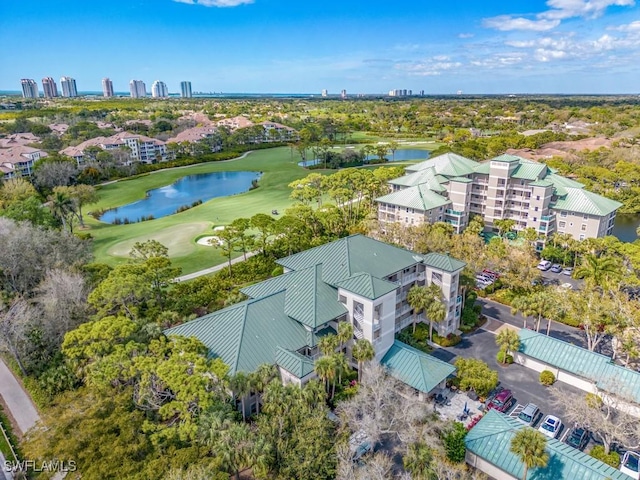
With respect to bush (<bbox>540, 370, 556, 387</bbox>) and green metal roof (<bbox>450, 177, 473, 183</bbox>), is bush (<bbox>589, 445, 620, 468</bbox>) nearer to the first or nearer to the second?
bush (<bbox>540, 370, 556, 387</bbox>)

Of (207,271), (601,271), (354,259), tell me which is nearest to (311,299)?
(354,259)

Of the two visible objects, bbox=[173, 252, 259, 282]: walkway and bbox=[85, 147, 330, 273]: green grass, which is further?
bbox=[85, 147, 330, 273]: green grass

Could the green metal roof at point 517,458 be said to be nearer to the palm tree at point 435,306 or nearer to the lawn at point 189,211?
the palm tree at point 435,306

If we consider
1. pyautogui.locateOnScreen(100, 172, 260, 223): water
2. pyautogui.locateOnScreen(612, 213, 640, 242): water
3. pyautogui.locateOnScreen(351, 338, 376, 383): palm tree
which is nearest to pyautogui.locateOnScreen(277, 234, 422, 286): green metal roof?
pyautogui.locateOnScreen(351, 338, 376, 383): palm tree

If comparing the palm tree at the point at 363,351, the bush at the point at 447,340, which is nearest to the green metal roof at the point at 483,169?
the bush at the point at 447,340

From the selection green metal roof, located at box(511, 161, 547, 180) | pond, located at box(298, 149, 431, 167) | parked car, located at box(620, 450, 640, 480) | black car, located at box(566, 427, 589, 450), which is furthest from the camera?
pond, located at box(298, 149, 431, 167)

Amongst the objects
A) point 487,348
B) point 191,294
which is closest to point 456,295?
point 487,348
